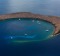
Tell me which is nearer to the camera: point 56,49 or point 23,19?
point 56,49

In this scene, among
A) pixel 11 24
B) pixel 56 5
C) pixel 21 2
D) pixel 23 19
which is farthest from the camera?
pixel 21 2

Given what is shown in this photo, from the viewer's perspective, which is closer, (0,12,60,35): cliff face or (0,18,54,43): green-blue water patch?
(0,18,54,43): green-blue water patch

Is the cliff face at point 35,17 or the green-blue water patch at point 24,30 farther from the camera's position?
the cliff face at point 35,17

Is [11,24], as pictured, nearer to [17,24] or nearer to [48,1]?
[17,24]

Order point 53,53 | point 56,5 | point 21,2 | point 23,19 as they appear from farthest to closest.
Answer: point 21,2 < point 56,5 < point 23,19 < point 53,53

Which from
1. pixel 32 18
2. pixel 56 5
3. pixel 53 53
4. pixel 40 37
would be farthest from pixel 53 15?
pixel 53 53

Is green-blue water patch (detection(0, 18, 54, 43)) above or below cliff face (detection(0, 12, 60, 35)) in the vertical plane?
below

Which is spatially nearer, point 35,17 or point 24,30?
point 24,30

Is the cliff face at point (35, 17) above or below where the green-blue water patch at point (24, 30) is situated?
above
